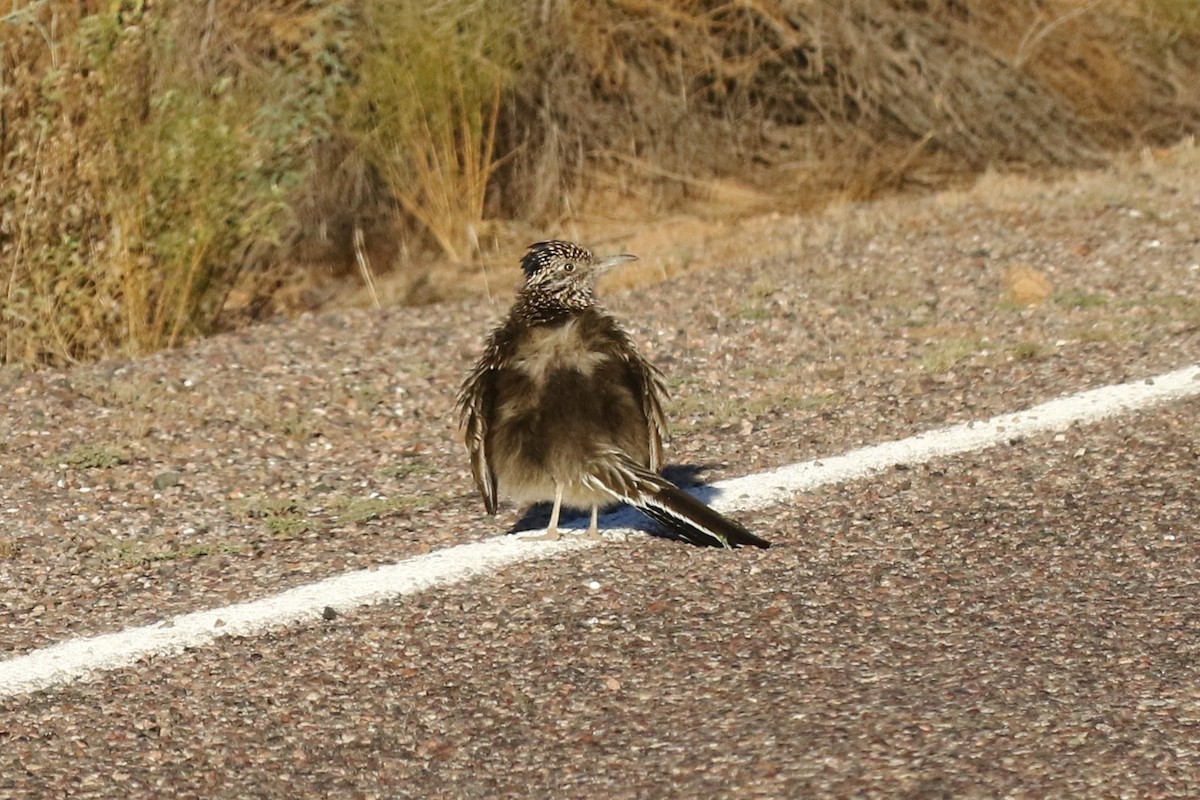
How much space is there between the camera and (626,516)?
249 inches

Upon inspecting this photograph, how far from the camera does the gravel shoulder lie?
614 centimetres

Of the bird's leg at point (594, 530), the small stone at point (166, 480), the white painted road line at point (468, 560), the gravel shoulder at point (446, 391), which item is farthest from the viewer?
the small stone at point (166, 480)

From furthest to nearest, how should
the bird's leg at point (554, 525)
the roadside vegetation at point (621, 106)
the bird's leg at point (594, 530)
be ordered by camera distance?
1. the roadside vegetation at point (621, 106)
2. the bird's leg at point (594, 530)
3. the bird's leg at point (554, 525)

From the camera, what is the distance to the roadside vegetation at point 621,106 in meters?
12.6

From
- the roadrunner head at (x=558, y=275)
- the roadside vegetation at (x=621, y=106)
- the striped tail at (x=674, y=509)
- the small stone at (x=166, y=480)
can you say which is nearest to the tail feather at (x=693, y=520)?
the striped tail at (x=674, y=509)

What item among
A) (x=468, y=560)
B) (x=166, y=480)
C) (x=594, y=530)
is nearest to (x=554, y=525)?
(x=594, y=530)

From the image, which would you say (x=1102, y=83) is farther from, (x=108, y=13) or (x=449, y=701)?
(x=449, y=701)

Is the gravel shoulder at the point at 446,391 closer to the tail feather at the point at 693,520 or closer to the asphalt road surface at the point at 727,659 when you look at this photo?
the asphalt road surface at the point at 727,659

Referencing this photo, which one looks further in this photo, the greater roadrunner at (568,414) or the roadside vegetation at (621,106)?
the roadside vegetation at (621,106)

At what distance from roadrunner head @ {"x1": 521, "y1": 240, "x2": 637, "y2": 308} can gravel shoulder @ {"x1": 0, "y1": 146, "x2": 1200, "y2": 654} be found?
0.78 meters

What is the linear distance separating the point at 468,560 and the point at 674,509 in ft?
2.21

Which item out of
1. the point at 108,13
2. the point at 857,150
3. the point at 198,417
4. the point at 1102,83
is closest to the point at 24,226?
the point at 108,13

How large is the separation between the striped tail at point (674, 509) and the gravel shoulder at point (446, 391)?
0.56 feet

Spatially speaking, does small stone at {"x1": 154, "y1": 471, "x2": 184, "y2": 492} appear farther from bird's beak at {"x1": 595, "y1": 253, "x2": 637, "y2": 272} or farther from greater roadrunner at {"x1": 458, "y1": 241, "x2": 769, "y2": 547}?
bird's beak at {"x1": 595, "y1": 253, "x2": 637, "y2": 272}
